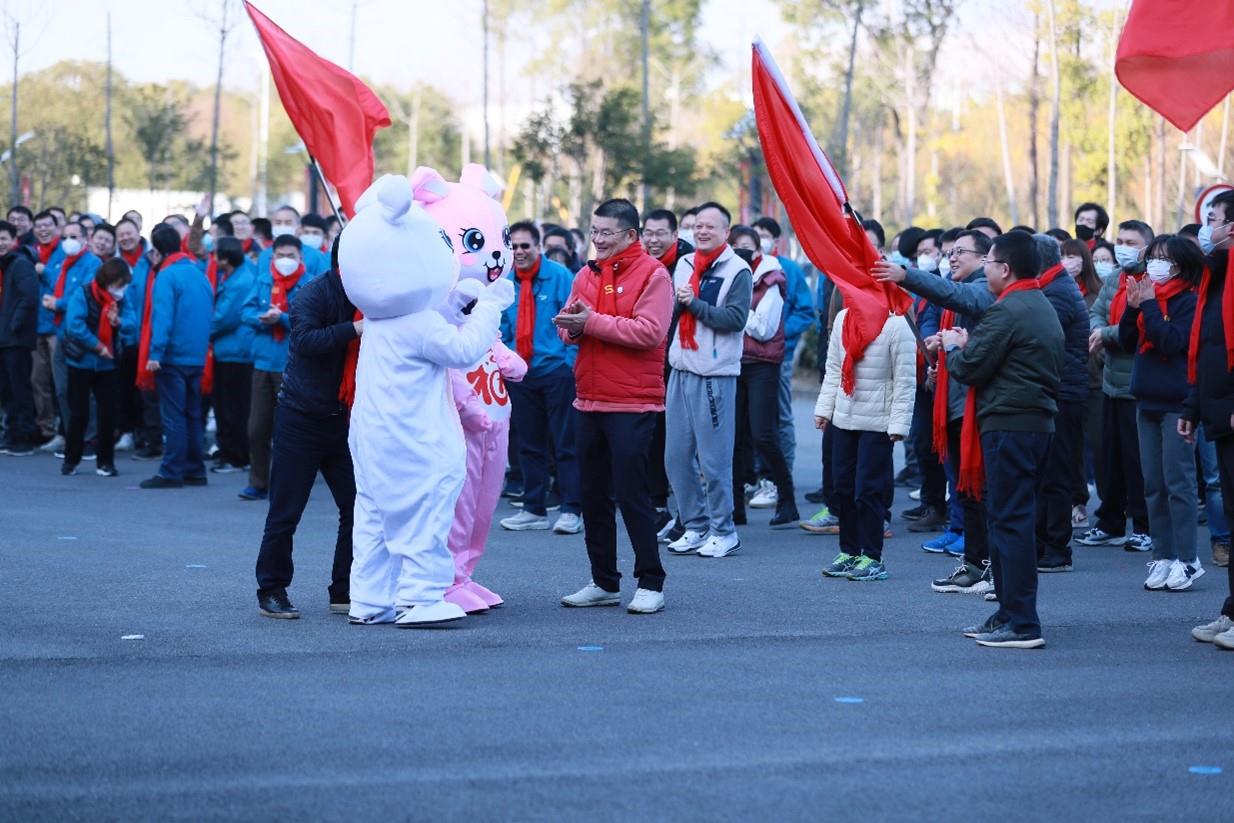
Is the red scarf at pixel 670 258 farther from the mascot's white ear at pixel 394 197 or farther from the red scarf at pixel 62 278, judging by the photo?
the red scarf at pixel 62 278

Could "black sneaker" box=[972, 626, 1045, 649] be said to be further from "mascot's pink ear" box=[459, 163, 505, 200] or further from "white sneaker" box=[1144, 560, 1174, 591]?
"mascot's pink ear" box=[459, 163, 505, 200]

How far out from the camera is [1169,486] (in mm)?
9766

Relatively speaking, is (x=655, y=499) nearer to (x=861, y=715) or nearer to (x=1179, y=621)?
(x=1179, y=621)

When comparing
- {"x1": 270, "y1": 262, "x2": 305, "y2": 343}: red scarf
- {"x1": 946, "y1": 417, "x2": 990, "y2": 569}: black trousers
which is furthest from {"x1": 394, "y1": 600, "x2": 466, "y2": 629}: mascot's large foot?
{"x1": 270, "y1": 262, "x2": 305, "y2": 343}: red scarf

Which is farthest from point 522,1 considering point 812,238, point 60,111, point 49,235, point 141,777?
point 141,777

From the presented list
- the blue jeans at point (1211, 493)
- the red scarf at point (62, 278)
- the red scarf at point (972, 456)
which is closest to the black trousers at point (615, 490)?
the red scarf at point (972, 456)

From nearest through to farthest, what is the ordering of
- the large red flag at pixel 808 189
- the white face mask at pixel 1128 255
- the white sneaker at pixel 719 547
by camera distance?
the large red flag at pixel 808 189, the white sneaker at pixel 719 547, the white face mask at pixel 1128 255

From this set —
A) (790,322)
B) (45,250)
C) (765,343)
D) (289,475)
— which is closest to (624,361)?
(289,475)

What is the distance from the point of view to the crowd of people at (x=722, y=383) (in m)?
8.16

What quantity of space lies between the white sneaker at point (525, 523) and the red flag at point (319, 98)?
301cm

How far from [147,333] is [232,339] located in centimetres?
73

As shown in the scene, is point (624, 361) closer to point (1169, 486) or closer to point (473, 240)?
point (473, 240)

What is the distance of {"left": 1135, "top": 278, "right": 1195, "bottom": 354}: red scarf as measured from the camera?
9805 millimetres

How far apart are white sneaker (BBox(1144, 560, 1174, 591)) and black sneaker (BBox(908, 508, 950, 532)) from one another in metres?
2.59
